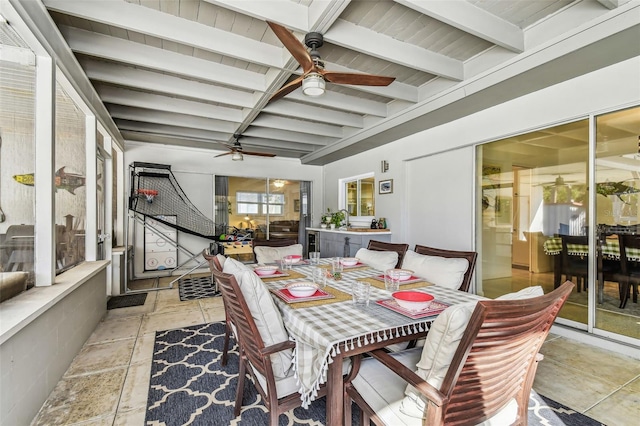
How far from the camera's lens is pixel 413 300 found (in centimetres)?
158

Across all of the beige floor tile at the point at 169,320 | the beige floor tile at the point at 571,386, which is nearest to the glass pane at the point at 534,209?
the beige floor tile at the point at 571,386

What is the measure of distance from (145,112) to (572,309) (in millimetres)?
5924

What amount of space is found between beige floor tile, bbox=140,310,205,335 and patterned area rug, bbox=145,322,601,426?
56 centimetres

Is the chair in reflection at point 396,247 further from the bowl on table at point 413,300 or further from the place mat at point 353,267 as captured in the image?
the bowl on table at point 413,300

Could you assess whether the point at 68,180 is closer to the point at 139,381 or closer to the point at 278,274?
the point at 139,381

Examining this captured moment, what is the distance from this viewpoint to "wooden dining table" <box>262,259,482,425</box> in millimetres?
1255

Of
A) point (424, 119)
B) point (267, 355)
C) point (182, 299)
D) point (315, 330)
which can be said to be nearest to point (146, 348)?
point (182, 299)

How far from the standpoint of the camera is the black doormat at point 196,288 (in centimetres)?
441

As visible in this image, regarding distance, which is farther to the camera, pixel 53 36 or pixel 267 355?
pixel 53 36

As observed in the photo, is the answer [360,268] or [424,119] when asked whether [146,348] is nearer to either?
[360,268]

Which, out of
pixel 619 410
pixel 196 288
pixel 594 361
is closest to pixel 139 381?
pixel 196 288

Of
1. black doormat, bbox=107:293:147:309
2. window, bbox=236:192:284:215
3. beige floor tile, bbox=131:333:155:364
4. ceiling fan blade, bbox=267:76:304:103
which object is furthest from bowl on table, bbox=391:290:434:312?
window, bbox=236:192:284:215

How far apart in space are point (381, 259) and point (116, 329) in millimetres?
2849

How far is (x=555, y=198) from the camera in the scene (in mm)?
3246
